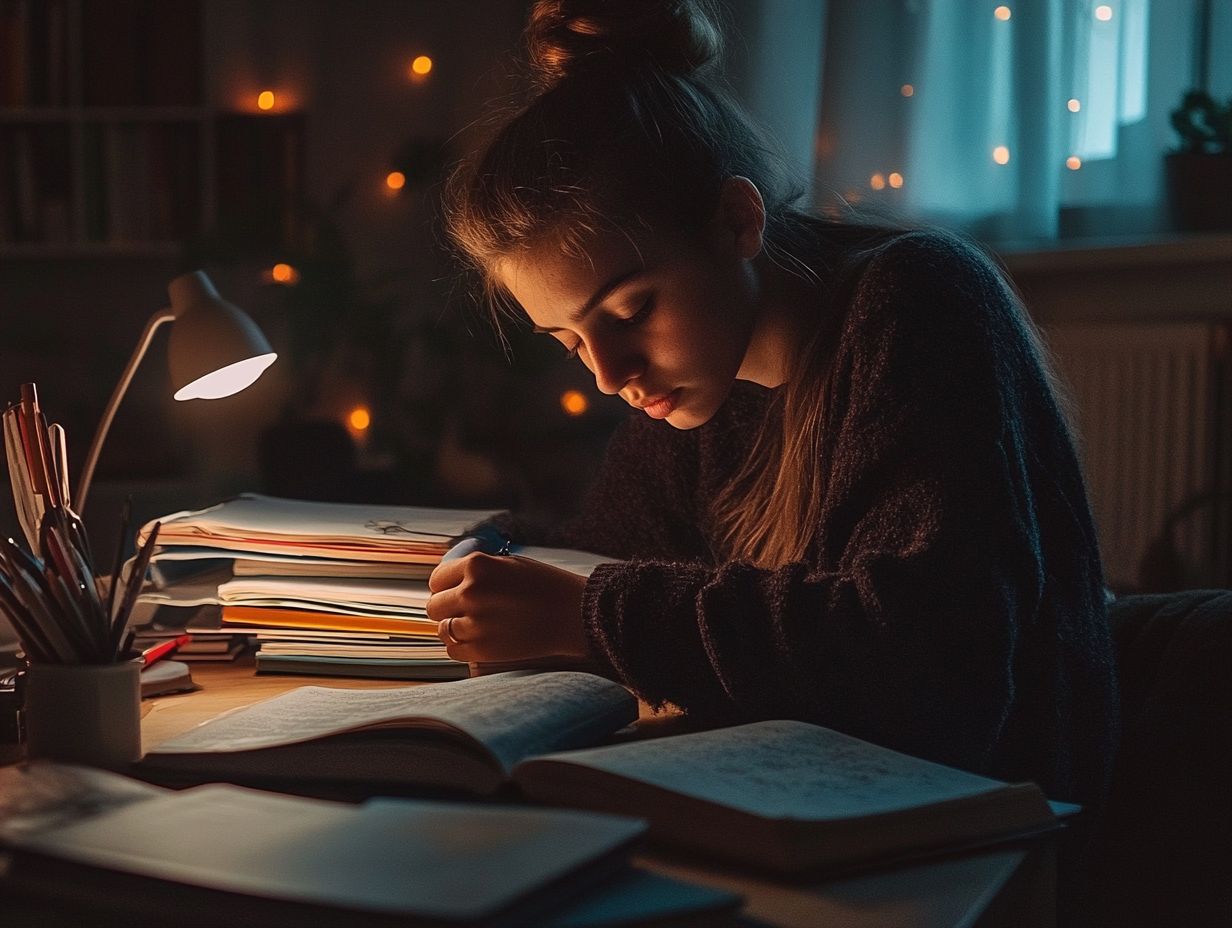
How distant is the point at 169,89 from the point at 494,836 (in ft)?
10.9

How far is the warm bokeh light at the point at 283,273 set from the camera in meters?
3.39

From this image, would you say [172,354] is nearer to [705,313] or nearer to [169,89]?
[705,313]

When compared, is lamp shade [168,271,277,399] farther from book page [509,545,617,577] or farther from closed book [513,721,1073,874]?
closed book [513,721,1073,874]

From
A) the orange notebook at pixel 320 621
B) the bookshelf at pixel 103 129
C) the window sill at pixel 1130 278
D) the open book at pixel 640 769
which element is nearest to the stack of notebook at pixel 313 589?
the orange notebook at pixel 320 621

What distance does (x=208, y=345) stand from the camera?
117 cm

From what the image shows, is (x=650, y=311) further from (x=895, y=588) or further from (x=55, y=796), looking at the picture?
(x=55, y=796)

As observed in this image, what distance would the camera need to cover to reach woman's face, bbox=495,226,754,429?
1034 millimetres

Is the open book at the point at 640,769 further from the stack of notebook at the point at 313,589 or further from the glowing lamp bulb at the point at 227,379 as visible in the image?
the glowing lamp bulb at the point at 227,379

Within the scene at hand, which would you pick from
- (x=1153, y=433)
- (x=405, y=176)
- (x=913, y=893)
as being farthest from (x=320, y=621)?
(x=405, y=176)

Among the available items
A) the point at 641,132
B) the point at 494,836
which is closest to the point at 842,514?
the point at 641,132

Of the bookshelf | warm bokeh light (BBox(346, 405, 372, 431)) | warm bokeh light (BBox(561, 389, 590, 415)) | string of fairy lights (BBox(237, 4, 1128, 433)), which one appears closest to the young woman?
string of fairy lights (BBox(237, 4, 1128, 433))

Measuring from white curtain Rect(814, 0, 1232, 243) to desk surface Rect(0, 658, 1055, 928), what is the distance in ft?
6.36

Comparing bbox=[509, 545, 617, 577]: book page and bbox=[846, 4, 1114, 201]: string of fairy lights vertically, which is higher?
bbox=[846, 4, 1114, 201]: string of fairy lights

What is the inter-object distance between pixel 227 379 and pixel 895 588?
0.68m
